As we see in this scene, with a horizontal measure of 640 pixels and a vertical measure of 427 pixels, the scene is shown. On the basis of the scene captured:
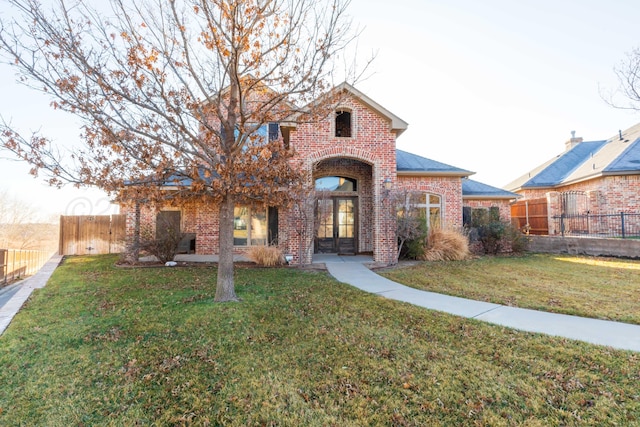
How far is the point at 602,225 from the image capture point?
14047mm

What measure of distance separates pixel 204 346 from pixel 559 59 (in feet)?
46.4

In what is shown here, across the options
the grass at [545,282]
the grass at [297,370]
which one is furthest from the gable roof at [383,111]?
the grass at [297,370]

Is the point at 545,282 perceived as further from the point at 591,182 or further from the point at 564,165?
the point at 564,165

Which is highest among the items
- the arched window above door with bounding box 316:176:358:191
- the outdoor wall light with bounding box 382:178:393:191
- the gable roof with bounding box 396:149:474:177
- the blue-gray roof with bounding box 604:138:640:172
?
the blue-gray roof with bounding box 604:138:640:172

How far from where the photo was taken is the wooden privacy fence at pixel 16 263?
452 inches

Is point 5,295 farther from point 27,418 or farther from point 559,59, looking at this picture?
point 559,59

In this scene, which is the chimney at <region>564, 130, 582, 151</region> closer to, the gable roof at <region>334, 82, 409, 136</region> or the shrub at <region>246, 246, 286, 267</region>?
the gable roof at <region>334, 82, 409, 136</region>

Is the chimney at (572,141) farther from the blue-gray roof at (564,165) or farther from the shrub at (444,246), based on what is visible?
the shrub at (444,246)

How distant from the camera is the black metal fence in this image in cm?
1316

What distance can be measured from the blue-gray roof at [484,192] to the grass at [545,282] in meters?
4.07

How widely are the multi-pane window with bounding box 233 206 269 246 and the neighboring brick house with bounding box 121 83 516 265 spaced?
4cm

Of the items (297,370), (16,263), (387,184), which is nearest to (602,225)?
(387,184)

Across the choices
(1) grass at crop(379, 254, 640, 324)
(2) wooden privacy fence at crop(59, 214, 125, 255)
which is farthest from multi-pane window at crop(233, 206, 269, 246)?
(2) wooden privacy fence at crop(59, 214, 125, 255)

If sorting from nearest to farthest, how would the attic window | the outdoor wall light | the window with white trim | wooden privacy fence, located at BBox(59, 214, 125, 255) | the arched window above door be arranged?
the outdoor wall light
the attic window
the window with white trim
the arched window above door
wooden privacy fence, located at BBox(59, 214, 125, 255)
